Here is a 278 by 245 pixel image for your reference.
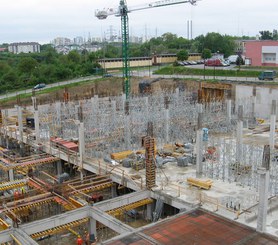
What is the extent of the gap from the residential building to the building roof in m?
40.5

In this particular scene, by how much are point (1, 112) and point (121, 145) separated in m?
13.5

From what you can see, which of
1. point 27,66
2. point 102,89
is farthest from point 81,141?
point 27,66

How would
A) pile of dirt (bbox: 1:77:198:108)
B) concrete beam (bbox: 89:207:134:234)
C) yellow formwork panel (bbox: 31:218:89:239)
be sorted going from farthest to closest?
pile of dirt (bbox: 1:77:198:108), yellow formwork panel (bbox: 31:218:89:239), concrete beam (bbox: 89:207:134:234)

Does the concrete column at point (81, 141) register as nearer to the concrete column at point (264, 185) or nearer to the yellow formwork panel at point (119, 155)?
the yellow formwork panel at point (119, 155)

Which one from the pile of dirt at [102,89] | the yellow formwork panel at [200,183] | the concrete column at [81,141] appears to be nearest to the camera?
the yellow formwork panel at [200,183]

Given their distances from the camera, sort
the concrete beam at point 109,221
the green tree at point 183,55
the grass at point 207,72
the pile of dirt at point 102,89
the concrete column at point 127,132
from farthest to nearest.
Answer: the green tree at point 183,55
the grass at point 207,72
the pile of dirt at point 102,89
the concrete column at point 127,132
the concrete beam at point 109,221

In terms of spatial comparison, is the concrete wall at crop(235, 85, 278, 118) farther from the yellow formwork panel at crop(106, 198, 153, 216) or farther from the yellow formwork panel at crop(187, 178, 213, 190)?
the yellow formwork panel at crop(106, 198, 153, 216)

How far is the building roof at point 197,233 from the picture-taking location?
1263 cm

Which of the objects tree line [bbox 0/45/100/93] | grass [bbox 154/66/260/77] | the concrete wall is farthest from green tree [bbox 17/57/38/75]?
the concrete wall

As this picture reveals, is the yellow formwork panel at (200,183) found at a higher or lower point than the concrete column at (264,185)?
lower

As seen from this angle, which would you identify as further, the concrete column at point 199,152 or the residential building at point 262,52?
the residential building at point 262,52

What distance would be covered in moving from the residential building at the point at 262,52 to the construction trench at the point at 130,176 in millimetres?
22912

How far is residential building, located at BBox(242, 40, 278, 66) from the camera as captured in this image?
164ft

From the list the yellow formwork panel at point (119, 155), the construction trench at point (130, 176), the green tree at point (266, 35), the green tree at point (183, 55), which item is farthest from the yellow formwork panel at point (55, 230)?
the green tree at point (266, 35)
